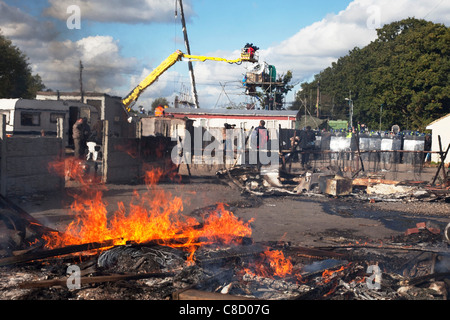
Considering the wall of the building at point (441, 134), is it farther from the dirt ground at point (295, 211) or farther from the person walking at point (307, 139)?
the dirt ground at point (295, 211)

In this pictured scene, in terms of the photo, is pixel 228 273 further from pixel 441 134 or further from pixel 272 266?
pixel 441 134

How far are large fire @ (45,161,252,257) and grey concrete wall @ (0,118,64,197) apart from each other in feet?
3.55

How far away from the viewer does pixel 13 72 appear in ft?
68.8

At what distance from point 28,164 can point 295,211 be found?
23.9ft

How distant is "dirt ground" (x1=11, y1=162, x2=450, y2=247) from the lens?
7.96 metres

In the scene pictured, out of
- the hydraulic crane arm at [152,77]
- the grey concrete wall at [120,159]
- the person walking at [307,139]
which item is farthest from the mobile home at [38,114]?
the person walking at [307,139]

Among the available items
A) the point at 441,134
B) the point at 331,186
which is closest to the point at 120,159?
the point at 331,186

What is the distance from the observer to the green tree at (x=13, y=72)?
18625 millimetres

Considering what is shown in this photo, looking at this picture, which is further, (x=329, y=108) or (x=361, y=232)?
(x=329, y=108)
